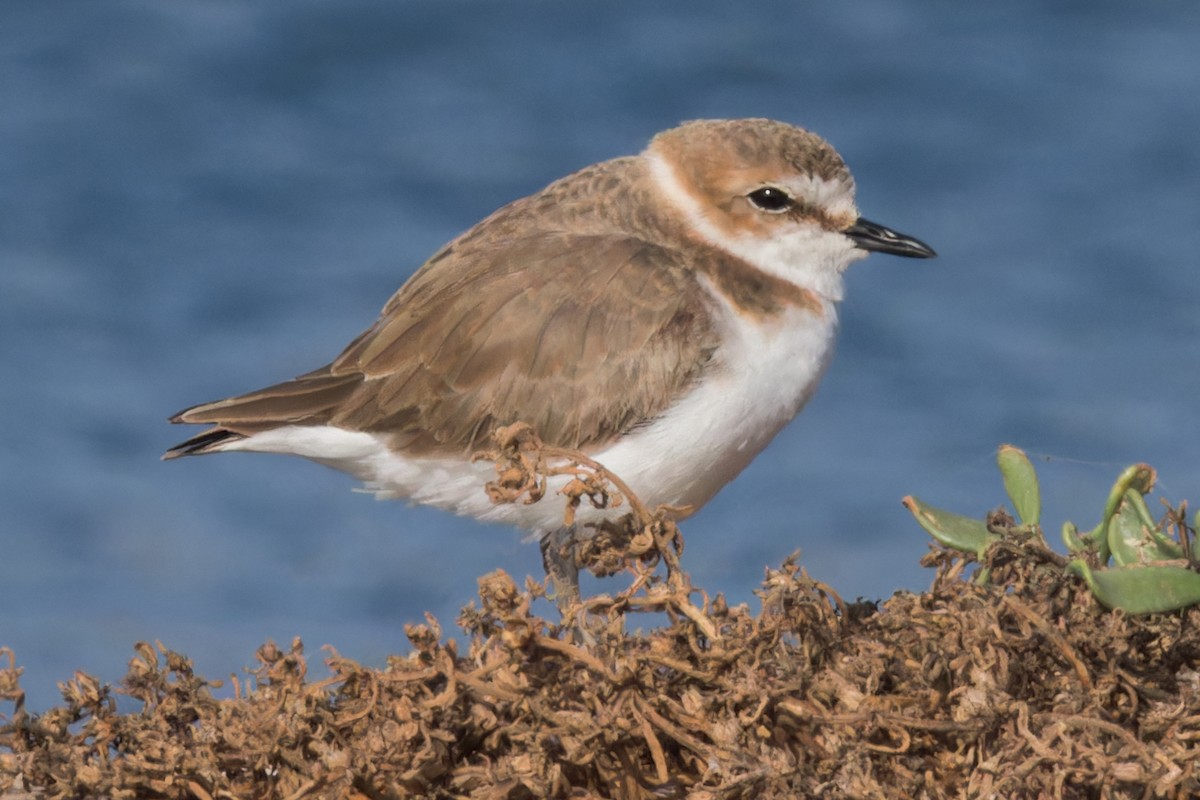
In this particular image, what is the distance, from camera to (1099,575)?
8.80 feet

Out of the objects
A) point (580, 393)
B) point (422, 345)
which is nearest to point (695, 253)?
point (580, 393)

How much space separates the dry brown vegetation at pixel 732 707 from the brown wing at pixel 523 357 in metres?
1.72

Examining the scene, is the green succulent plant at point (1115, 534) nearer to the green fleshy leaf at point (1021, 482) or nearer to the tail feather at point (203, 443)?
the green fleshy leaf at point (1021, 482)

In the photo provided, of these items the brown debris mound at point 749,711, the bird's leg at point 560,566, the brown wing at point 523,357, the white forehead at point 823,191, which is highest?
the white forehead at point 823,191

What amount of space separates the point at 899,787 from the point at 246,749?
1.26 meters

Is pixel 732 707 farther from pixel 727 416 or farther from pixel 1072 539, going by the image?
pixel 727 416

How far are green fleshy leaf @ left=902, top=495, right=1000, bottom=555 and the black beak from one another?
202cm

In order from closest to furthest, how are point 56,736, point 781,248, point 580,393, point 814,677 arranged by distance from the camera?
point 814,677
point 56,736
point 580,393
point 781,248

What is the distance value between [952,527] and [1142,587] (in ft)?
1.35

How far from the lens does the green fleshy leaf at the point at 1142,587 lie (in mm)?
2643

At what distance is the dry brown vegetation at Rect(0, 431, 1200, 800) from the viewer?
2.43 meters

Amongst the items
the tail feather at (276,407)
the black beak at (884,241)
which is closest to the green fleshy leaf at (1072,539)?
the black beak at (884,241)

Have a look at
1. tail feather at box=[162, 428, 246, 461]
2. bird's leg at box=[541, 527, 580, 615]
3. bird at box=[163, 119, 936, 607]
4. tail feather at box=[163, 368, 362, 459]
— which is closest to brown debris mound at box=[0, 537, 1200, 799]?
bird's leg at box=[541, 527, 580, 615]

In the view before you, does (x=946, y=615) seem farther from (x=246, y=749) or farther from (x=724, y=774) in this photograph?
(x=246, y=749)
